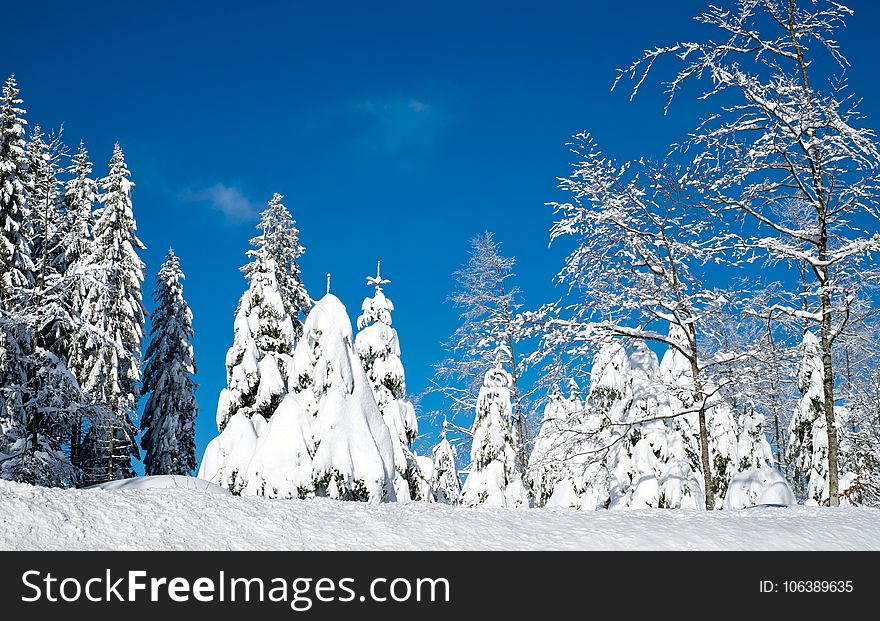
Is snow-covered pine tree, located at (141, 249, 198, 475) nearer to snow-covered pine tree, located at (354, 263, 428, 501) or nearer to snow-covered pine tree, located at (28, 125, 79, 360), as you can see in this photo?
snow-covered pine tree, located at (28, 125, 79, 360)

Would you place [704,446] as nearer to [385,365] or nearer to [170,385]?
[385,365]

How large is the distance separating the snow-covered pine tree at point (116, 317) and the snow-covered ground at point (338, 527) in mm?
19253

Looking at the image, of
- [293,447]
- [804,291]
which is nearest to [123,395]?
[293,447]

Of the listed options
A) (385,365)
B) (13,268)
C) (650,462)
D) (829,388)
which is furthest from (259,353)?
(829,388)

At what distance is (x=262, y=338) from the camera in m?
25.7

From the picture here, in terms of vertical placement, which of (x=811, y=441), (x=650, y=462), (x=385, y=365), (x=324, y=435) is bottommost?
(x=650, y=462)

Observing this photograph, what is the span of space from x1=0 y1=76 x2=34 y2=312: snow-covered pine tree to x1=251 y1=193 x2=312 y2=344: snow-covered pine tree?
8.84m

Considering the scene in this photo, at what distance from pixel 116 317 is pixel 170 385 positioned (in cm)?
579

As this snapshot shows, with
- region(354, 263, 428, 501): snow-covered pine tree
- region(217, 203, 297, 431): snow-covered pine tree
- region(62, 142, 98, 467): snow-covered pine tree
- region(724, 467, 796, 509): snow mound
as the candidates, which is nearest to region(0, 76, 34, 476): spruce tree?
region(62, 142, 98, 467): snow-covered pine tree

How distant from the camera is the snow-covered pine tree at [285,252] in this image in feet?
96.7

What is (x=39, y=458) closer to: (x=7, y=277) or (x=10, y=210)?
(x=7, y=277)

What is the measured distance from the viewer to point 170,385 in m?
32.9

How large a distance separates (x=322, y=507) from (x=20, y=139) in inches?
710

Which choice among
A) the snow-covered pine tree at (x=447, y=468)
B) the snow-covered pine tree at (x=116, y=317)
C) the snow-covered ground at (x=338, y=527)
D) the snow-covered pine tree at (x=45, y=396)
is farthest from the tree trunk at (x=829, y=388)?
the snow-covered pine tree at (x=116, y=317)
